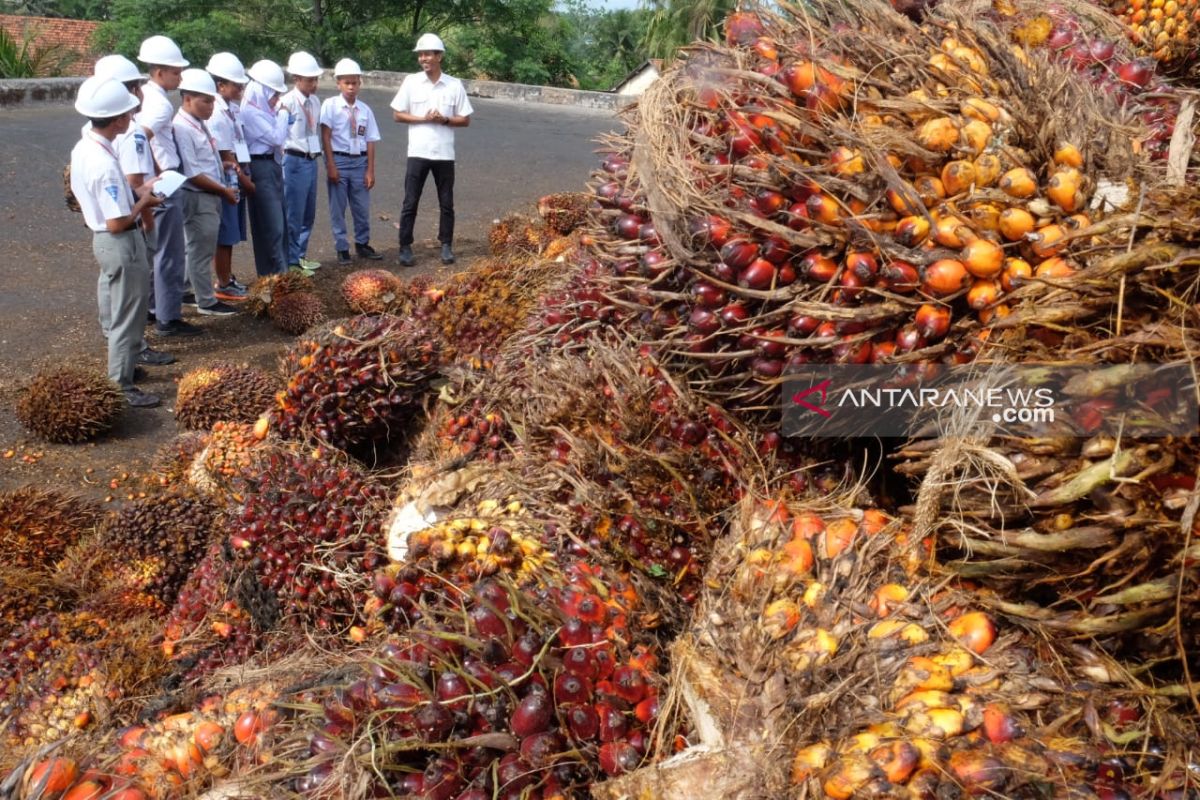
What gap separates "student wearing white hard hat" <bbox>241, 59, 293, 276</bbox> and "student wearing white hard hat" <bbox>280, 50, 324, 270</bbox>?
248 mm

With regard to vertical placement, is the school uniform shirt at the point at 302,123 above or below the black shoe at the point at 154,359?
above

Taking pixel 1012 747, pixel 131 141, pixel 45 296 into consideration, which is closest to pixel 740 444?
Answer: pixel 1012 747

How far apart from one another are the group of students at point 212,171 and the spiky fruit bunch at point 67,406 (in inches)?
16.6

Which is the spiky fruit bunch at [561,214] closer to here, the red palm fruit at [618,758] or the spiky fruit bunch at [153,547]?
the spiky fruit bunch at [153,547]

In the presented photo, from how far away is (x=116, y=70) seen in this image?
22.6 ft

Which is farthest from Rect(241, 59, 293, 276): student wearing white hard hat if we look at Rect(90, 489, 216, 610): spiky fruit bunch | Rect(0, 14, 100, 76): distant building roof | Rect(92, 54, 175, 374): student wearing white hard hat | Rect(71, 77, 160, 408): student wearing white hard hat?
Rect(0, 14, 100, 76): distant building roof

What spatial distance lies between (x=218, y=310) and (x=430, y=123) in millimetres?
2891

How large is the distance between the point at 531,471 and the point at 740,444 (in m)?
0.60

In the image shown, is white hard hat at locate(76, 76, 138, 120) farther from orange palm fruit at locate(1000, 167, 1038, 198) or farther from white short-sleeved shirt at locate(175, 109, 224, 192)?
orange palm fruit at locate(1000, 167, 1038, 198)

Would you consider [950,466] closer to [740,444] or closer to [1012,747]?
[1012,747]

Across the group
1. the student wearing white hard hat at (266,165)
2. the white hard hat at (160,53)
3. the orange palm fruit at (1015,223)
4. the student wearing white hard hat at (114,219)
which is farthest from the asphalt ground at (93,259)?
the white hard hat at (160,53)

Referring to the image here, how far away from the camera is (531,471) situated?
249 cm

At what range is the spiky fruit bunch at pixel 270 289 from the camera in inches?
287

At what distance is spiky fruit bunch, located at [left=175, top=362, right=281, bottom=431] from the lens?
487 cm
